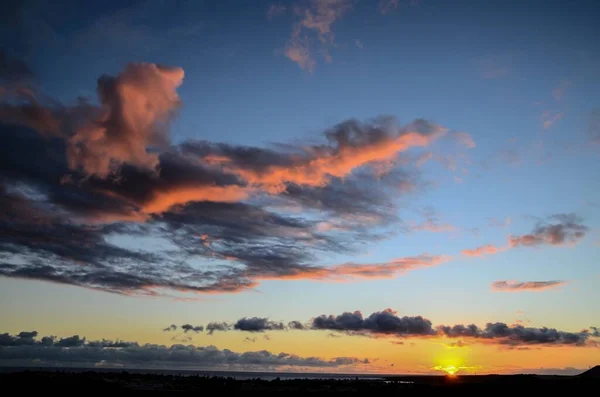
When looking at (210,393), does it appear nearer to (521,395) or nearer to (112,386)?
(112,386)

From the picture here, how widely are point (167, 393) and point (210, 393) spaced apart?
23.8 feet

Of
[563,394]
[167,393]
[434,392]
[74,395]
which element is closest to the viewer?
[74,395]

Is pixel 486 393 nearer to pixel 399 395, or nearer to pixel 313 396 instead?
pixel 399 395

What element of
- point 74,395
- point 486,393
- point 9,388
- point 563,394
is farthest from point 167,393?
point 563,394

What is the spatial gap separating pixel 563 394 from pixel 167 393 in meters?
66.8

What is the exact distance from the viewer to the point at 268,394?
7525 centimetres

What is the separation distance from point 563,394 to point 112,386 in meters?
77.1

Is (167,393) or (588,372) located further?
(588,372)

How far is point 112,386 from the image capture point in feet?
252

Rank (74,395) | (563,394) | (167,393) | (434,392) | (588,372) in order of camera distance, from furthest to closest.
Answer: (588,372) < (434,392) < (563,394) < (167,393) < (74,395)

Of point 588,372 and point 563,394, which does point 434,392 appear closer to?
point 563,394

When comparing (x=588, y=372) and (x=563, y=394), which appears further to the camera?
(x=588, y=372)

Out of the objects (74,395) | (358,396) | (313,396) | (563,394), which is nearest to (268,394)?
(313,396)

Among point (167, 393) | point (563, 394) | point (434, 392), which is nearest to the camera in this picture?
point (167, 393)
